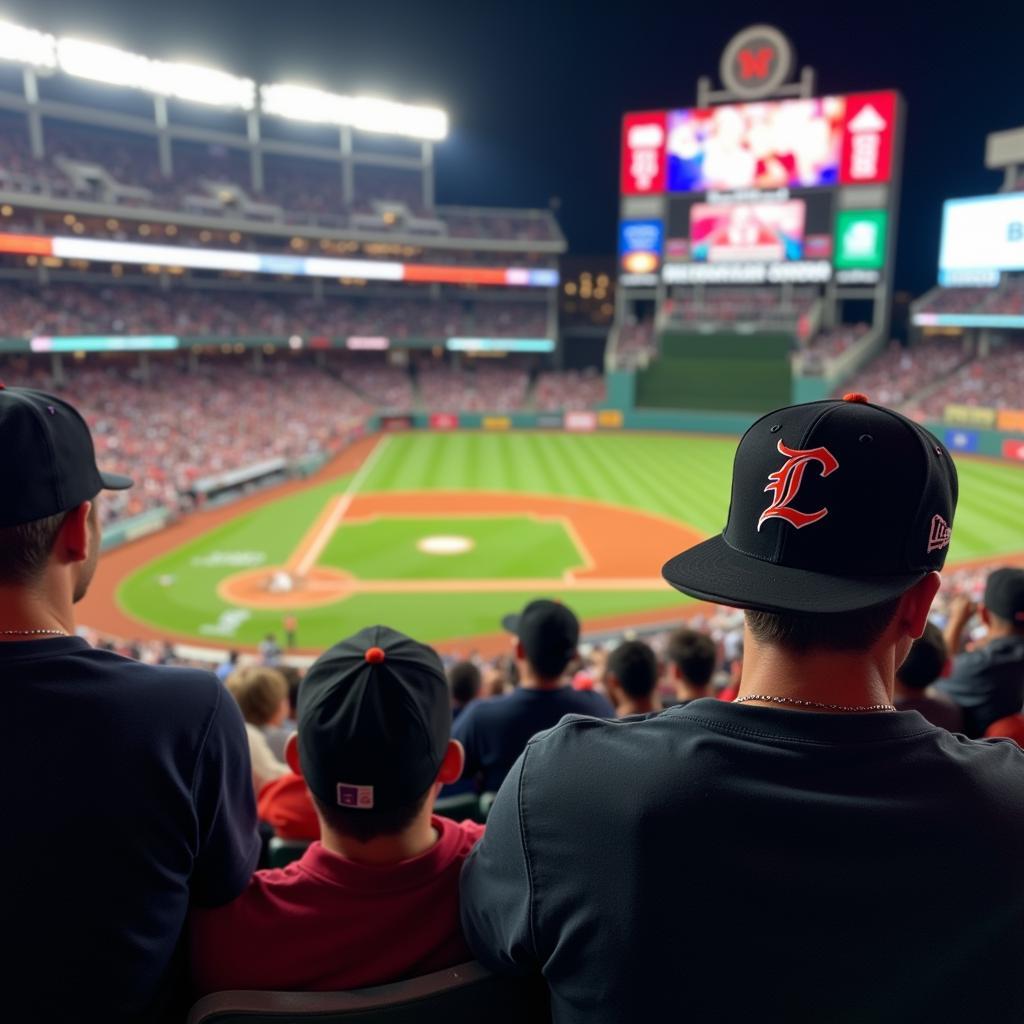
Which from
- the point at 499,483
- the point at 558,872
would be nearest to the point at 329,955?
the point at 558,872

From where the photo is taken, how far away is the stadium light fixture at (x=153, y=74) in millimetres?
44094

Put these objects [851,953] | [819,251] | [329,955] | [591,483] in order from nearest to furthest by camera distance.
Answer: [851,953] < [329,955] < [591,483] < [819,251]

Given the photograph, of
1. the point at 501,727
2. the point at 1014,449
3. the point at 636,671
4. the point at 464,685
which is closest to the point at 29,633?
the point at 501,727

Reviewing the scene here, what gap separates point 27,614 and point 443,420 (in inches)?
1925

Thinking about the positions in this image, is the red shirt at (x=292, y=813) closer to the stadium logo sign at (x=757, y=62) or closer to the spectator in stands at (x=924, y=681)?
the spectator in stands at (x=924, y=681)

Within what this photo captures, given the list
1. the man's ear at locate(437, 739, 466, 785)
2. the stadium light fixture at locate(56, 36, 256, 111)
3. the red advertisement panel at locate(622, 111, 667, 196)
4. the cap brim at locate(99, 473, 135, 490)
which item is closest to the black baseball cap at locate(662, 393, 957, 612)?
the man's ear at locate(437, 739, 466, 785)

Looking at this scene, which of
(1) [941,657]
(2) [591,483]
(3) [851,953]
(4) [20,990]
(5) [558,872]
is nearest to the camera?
(3) [851,953]

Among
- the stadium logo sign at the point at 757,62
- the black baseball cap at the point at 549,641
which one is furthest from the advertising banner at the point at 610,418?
the black baseball cap at the point at 549,641

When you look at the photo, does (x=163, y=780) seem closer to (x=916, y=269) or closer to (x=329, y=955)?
(x=329, y=955)

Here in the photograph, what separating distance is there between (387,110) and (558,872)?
64.6 meters

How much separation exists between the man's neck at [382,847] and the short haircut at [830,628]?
1.28 meters

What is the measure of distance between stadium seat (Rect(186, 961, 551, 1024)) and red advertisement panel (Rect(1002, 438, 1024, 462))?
4156cm

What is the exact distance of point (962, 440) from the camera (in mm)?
39125

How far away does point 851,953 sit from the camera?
1535mm
